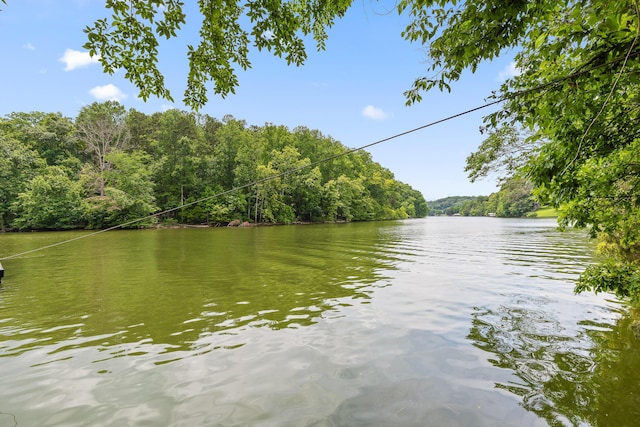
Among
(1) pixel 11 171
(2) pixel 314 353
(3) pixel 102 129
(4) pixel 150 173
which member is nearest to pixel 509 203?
(4) pixel 150 173

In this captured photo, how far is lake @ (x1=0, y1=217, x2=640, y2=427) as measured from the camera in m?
3.37

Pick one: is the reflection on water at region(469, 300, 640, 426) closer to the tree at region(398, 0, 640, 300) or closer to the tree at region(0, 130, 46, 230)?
the tree at region(398, 0, 640, 300)

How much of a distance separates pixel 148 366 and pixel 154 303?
10.6 ft

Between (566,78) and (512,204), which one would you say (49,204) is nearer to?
(566,78)

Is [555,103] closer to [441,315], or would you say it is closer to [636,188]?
[636,188]

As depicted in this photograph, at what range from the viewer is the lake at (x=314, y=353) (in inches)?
133

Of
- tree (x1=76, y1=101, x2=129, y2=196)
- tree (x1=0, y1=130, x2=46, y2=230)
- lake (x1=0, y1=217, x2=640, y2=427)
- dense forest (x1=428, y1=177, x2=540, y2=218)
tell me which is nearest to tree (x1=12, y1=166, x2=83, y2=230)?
tree (x1=0, y1=130, x2=46, y2=230)

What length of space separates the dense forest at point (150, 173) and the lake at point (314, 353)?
104 feet

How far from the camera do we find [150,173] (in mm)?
43531

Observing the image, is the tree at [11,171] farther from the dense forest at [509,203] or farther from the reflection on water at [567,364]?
the dense forest at [509,203]

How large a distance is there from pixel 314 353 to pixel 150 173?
45.6 meters

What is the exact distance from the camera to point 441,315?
21.0 feet

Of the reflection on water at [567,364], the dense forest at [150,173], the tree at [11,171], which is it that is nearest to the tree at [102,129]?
the dense forest at [150,173]

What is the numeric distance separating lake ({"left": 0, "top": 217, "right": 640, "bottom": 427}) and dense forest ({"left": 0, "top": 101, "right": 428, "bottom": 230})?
31.7 metres
